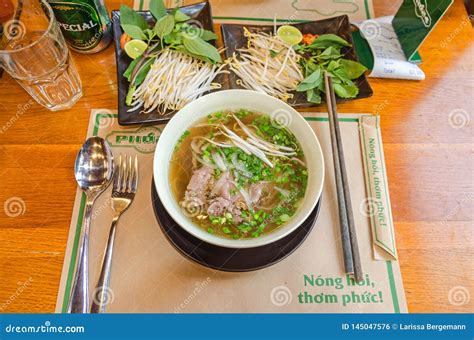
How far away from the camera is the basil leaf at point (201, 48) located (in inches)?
56.7

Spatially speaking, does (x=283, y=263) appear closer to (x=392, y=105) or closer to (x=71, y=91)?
(x=392, y=105)

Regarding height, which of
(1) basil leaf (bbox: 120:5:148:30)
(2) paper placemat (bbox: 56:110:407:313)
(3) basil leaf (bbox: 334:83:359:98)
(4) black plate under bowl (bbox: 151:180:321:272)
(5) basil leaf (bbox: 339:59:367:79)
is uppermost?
(1) basil leaf (bbox: 120:5:148:30)

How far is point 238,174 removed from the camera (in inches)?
48.6

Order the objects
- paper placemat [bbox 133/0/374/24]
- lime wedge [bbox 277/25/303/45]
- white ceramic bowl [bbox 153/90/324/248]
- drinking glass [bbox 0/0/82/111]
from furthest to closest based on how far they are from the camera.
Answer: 1. paper placemat [bbox 133/0/374/24]
2. lime wedge [bbox 277/25/303/45]
3. drinking glass [bbox 0/0/82/111]
4. white ceramic bowl [bbox 153/90/324/248]

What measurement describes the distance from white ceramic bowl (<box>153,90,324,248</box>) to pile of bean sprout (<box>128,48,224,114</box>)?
0.23 m

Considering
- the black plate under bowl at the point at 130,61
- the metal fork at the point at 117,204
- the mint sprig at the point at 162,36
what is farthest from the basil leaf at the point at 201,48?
the metal fork at the point at 117,204

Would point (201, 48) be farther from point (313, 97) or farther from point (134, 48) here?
point (313, 97)

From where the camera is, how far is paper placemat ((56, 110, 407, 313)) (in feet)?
3.70

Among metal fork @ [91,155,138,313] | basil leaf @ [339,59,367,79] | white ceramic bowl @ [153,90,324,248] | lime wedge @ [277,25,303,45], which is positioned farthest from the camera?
lime wedge @ [277,25,303,45]

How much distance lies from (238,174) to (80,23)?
2.78 feet

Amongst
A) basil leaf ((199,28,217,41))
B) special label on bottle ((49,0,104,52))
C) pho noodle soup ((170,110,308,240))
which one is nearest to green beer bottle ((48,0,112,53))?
special label on bottle ((49,0,104,52))

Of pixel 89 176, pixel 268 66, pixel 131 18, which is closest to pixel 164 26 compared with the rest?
pixel 131 18

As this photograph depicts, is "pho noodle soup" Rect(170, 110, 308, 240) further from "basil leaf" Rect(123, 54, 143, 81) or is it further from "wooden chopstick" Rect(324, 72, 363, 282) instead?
"basil leaf" Rect(123, 54, 143, 81)

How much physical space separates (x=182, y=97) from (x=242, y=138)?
0.34 metres
